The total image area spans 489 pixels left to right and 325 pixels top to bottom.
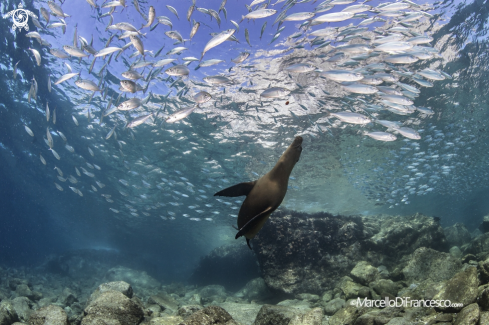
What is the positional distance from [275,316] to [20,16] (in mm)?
17182

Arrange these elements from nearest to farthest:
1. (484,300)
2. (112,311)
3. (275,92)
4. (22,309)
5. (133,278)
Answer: (484,300) < (112,311) < (275,92) < (22,309) < (133,278)

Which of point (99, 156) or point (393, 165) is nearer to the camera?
point (393, 165)

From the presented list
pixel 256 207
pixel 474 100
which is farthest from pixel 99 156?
pixel 474 100

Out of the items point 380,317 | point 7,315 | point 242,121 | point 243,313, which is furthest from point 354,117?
point 7,315

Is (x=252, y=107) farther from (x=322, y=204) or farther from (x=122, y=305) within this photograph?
(x=322, y=204)

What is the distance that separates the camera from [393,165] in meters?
18.4

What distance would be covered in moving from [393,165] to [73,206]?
47.1 m

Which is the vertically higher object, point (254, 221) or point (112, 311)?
point (254, 221)

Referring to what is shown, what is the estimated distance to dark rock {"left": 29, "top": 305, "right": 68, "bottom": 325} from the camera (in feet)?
14.2

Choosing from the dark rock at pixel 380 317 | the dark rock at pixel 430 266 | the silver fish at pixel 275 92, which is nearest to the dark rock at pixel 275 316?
the dark rock at pixel 380 317

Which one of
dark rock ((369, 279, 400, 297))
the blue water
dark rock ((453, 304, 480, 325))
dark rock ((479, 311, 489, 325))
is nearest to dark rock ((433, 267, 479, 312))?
dark rock ((453, 304, 480, 325))

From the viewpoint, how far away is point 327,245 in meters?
10.8

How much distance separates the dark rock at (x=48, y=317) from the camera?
171 inches

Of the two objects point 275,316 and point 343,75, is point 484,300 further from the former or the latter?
point 343,75
